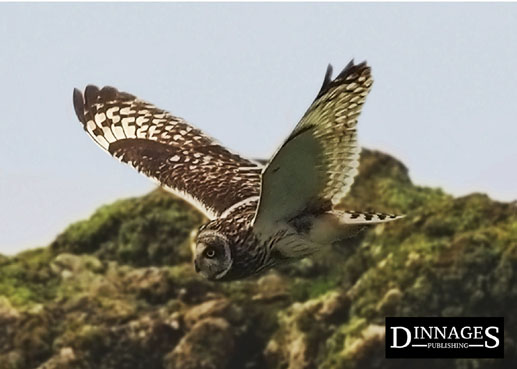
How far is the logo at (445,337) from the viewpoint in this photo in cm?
1355

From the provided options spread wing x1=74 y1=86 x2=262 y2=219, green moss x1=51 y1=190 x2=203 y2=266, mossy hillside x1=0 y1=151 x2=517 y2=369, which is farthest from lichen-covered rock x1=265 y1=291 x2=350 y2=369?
spread wing x1=74 y1=86 x2=262 y2=219

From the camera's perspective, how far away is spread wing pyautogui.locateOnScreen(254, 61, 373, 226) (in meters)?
6.30

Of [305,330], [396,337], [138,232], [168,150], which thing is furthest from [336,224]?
[138,232]

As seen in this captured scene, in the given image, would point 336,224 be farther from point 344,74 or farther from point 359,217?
point 344,74

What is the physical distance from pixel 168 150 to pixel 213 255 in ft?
5.37

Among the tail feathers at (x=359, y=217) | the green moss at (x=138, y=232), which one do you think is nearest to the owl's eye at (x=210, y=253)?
the tail feathers at (x=359, y=217)

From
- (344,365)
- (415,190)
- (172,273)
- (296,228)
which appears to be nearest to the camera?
(296,228)

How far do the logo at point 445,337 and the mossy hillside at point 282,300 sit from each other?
101mm

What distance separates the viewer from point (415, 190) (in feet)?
53.2

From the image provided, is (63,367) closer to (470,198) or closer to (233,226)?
(470,198)

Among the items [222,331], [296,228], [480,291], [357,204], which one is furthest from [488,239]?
[296,228]

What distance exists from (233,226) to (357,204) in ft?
27.4

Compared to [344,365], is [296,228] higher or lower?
lower

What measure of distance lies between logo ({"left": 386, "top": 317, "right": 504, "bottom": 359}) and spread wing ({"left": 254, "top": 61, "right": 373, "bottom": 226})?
674 cm
